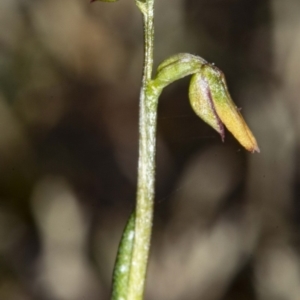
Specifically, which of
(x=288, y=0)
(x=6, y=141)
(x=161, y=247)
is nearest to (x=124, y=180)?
(x=161, y=247)

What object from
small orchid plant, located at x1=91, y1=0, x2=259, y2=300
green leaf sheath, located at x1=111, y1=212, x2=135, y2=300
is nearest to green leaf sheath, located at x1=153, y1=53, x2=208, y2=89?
small orchid plant, located at x1=91, y1=0, x2=259, y2=300

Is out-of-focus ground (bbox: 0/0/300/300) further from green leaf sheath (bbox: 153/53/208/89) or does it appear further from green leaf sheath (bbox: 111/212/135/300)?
green leaf sheath (bbox: 153/53/208/89)

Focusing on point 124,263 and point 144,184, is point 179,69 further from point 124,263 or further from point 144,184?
point 124,263

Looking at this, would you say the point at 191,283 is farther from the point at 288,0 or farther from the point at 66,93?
the point at 288,0

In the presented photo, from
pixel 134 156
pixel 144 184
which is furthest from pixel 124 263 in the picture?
pixel 134 156

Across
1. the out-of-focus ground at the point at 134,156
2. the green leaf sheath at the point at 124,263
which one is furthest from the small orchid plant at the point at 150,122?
the out-of-focus ground at the point at 134,156

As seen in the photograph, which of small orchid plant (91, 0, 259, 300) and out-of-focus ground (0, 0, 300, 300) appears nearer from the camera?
small orchid plant (91, 0, 259, 300)
